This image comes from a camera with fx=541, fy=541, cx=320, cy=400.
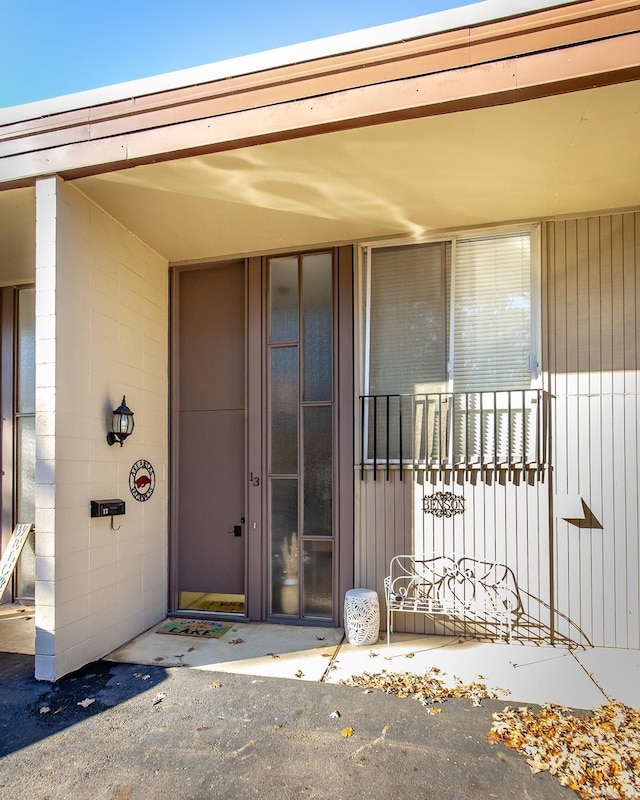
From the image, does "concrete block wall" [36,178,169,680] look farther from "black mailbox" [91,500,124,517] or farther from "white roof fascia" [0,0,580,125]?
"white roof fascia" [0,0,580,125]

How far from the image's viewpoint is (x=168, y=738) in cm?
270

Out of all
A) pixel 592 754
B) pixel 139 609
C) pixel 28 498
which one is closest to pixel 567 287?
pixel 592 754

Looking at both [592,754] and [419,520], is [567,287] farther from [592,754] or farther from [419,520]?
[592,754]

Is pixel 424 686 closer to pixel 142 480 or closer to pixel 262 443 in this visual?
pixel 262 443

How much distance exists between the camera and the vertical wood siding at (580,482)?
3.80m

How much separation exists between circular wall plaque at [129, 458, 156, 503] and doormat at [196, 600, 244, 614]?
1.10m

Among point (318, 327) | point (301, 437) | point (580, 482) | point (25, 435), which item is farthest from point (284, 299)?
point (25, 435)

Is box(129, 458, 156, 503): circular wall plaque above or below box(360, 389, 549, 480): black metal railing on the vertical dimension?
below

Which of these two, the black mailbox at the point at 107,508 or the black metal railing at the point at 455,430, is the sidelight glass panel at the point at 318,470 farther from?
the black mailbox at the point at 107,508

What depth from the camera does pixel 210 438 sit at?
4.80m

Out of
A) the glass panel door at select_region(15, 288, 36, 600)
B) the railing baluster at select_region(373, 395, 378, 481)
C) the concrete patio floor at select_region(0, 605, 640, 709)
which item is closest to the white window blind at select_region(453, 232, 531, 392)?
the railing baluster at select_region(373, 395, 378, 481)

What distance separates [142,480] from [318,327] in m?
1.91

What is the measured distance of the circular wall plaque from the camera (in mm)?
4258

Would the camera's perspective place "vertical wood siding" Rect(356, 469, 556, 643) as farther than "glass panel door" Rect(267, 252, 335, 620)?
No
